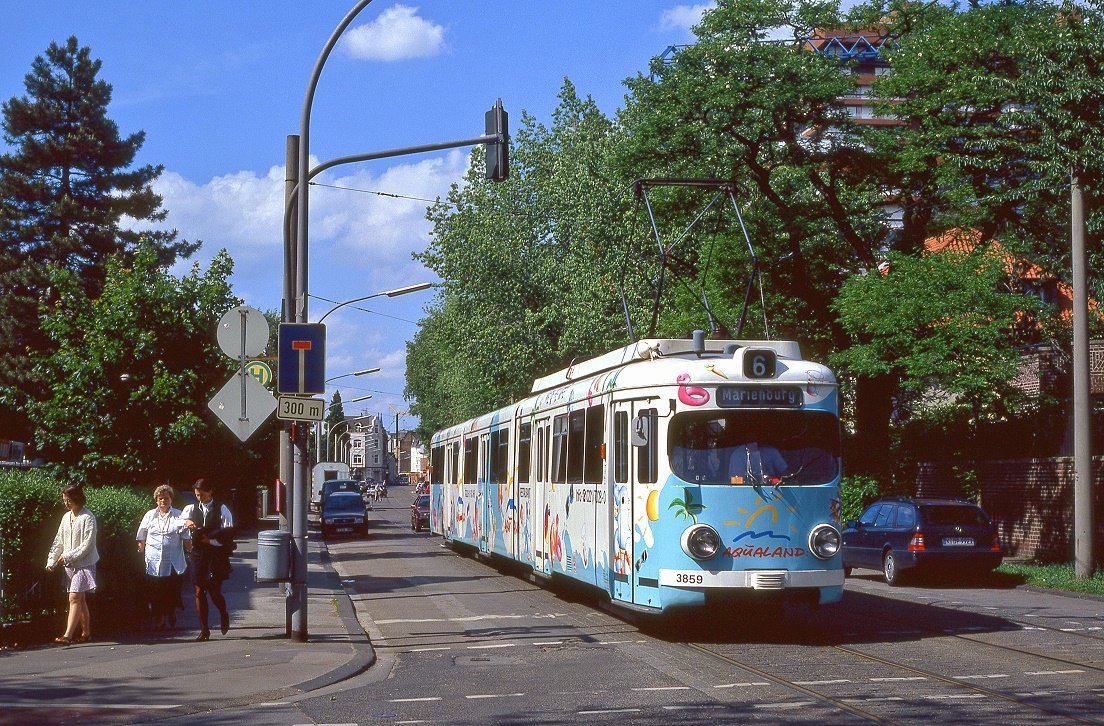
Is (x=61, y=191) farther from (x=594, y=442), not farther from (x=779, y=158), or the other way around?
(x=594, y=442)

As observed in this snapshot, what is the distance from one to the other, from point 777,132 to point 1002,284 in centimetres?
669

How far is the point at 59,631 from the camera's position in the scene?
14828 millimetres

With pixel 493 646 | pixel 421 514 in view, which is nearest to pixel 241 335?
pixel 493 646

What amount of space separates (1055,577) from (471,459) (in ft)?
41.3

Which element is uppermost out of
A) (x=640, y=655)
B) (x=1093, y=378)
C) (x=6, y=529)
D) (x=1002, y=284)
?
(x=1002, y=284)

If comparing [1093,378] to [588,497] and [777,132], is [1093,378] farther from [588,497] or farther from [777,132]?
[588,497]

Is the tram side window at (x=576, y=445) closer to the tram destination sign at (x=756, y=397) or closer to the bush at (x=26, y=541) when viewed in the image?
the tram destination sign at (x=756, y=397)

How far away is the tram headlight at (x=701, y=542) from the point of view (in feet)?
46.1

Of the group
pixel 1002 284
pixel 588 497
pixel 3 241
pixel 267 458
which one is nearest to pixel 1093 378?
pixel 1002 284

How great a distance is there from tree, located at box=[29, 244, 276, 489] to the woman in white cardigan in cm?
1158

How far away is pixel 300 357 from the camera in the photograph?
14.7 meters

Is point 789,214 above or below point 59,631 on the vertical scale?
above

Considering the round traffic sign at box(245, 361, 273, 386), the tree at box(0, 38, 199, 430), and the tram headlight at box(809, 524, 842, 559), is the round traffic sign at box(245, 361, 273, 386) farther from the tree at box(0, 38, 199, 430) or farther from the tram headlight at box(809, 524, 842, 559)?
the tree at box(0, 38, 199, 430)

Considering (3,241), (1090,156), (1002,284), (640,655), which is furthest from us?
(3,241)
